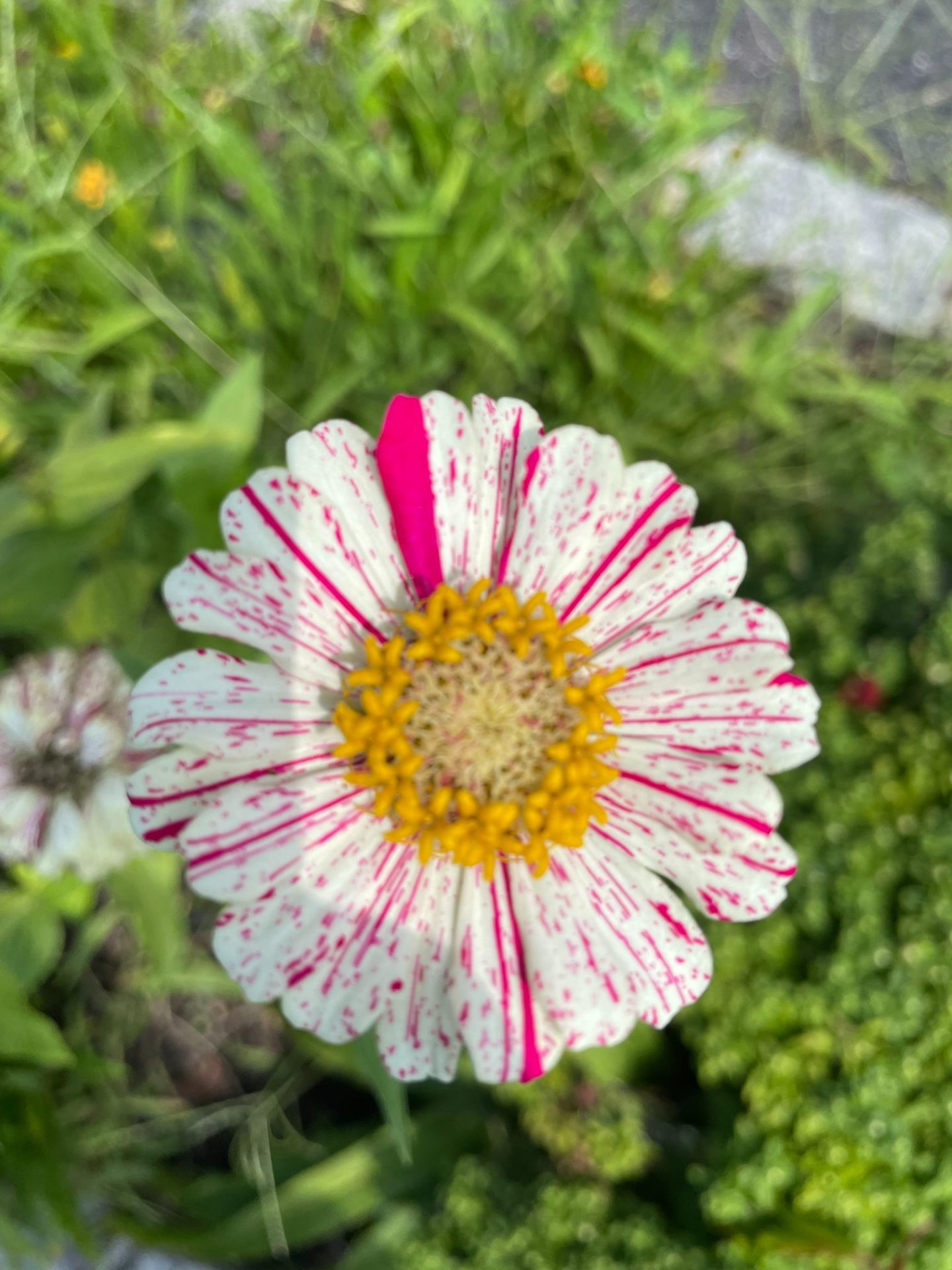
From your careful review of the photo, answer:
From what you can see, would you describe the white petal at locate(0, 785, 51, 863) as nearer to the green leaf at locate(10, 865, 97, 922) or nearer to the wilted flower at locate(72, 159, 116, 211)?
the green leaf at locate(10, 865, 97, 922)

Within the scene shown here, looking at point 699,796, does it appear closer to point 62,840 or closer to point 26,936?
point 62,840

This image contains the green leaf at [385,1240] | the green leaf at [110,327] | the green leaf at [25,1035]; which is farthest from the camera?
the green leaf at [385,1240]

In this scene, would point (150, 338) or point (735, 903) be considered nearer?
point (735, 903)

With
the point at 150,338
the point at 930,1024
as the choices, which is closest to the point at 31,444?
the point at 150,338

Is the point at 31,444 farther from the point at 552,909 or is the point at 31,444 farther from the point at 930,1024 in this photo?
the point at 930,1024

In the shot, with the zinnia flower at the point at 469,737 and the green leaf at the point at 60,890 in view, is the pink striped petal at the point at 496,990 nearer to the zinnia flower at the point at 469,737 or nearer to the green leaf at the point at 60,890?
the zinnia flower at the point at 469,737

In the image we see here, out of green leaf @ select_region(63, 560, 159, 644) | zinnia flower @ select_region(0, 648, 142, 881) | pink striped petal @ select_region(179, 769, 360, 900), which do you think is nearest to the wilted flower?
green leaf @ select_region(63, 560, 159, 644)

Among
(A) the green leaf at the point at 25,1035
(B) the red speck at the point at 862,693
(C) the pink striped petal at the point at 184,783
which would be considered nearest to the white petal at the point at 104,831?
(A) the green leaf at the point at 25,1035

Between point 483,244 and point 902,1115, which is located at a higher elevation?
point 483,244
